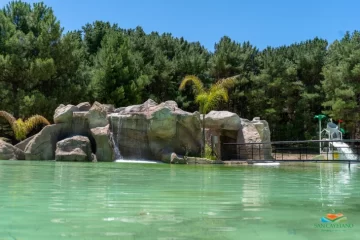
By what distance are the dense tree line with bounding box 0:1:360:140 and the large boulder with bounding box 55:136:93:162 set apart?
26.7 ft

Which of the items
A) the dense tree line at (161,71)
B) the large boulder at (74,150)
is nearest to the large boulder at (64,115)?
the large boulder at (74,150)

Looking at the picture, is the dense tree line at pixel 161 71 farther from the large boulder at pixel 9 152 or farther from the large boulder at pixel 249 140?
the large boulder at pixel 249 140

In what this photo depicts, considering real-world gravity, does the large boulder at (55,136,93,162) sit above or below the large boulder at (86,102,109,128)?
below

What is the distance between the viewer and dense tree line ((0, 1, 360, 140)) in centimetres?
2412

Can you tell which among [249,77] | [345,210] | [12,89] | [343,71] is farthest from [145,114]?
[249,77]

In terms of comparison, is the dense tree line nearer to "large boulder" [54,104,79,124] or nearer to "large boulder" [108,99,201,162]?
"large boulder" [54,104,79,124]

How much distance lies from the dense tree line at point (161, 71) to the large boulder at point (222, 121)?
9.24m

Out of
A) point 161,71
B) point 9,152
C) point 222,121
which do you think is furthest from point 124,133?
point 161,71

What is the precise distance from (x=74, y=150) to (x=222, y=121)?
7183 mm

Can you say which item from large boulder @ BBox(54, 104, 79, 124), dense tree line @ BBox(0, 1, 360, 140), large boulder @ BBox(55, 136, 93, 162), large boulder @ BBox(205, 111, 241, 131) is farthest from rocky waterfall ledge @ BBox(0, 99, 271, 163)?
dense tree line @ BBox(0, 1, 360, 140)

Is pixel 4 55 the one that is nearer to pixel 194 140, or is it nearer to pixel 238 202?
pixel 194 140

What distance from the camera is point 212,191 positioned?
5480 millimetres

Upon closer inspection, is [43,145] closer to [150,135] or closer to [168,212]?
[150,135]

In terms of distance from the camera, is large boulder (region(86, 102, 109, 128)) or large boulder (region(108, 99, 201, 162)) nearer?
large boulder (region(86, 102, 109, 128))
